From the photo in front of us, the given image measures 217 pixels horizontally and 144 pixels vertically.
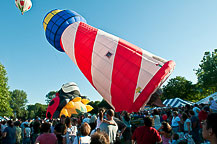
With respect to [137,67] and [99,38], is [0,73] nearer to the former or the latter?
[99,38]

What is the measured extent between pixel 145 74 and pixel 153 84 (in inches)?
33.6

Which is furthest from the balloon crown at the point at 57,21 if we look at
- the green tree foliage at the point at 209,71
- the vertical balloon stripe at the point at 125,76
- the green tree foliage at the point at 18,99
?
the green tree foliage at the point at 18,99

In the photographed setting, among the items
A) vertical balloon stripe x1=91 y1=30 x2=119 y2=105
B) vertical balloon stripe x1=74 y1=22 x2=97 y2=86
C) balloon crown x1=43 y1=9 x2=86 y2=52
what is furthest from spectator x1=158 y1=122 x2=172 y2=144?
balloon crown x1=43 y1=9 x2=86 y2=52

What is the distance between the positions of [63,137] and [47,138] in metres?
0.98

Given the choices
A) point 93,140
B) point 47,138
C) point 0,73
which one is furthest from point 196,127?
point 0,73

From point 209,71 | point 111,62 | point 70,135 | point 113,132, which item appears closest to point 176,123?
point 113,132

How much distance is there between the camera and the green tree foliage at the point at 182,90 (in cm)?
4478

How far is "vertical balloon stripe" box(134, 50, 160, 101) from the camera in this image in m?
11.8

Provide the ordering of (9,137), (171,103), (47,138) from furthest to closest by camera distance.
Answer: (171,103) < (9,137) < (47,138)

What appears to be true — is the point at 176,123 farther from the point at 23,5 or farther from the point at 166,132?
the point at 23,5

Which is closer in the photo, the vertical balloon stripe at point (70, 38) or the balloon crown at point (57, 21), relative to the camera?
the vertical balloon stripe at point (70, 38)

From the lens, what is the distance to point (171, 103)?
73.5 ft

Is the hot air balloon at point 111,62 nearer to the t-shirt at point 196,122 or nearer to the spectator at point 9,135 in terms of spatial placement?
the t-shirt at point 196,122

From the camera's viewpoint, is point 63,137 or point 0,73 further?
point 0,73
